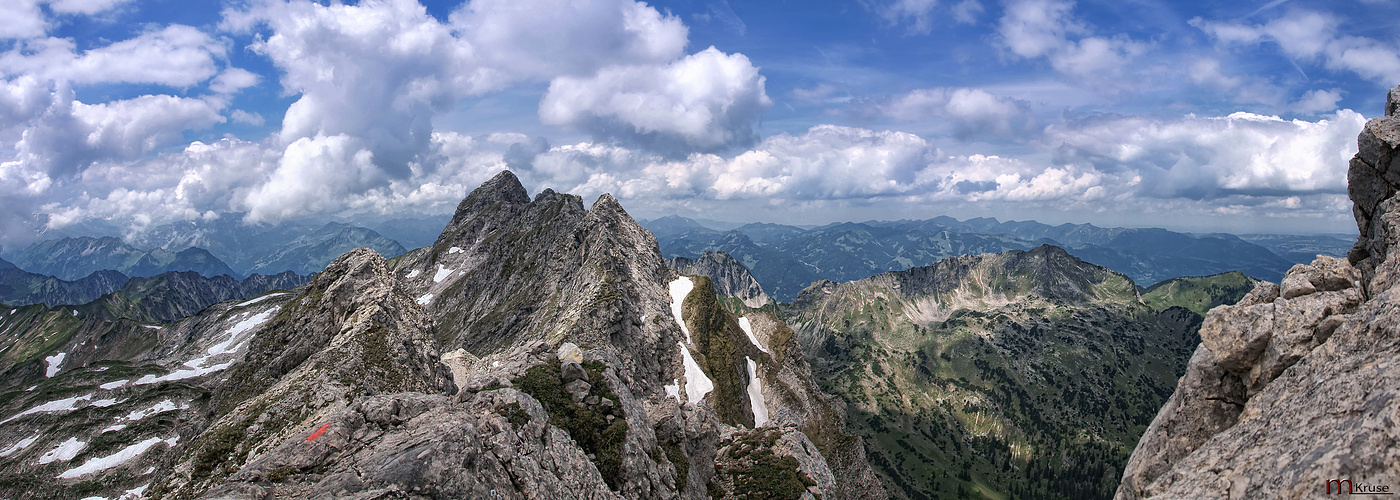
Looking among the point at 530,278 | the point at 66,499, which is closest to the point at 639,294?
the point at 530,278

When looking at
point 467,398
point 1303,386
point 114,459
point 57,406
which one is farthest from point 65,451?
point 1303,386

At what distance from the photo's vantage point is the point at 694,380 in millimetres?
95688

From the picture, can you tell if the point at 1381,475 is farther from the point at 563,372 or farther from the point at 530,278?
the point at 530,278

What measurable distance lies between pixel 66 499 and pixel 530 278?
73.4m

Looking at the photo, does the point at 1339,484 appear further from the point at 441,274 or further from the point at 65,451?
the point at 441,274

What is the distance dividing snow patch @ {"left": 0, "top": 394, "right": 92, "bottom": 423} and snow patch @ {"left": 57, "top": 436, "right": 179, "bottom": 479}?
2238cm

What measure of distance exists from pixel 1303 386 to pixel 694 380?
284ft

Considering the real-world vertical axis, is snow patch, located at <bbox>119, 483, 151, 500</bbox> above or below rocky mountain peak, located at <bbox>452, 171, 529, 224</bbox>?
below

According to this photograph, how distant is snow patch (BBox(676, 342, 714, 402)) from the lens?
92750mm

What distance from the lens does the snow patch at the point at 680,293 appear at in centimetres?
11457

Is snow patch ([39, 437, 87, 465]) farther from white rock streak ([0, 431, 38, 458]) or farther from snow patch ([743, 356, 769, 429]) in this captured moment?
snow patch ([743, 356, 769, 429])

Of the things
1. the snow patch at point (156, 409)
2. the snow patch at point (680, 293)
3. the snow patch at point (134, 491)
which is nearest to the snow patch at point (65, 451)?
the snow patch at point (156, 409)

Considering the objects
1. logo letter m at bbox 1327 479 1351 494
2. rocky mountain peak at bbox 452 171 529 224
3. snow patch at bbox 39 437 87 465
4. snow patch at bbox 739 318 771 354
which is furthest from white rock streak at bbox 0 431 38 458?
rocky mountain peak at bbox 452 171 529 224

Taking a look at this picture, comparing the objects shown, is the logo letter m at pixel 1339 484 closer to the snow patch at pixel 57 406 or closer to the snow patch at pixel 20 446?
the snow patch at pixel 20 446
